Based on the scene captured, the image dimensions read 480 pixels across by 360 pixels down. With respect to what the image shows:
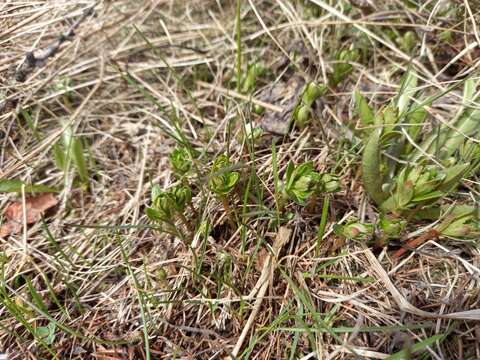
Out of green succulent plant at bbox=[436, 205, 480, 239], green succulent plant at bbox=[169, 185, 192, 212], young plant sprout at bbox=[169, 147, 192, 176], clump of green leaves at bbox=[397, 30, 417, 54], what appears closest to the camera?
green succulent plant at bbox=[436, 205, 480, 239]

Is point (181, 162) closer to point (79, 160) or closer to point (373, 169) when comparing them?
point (79, 160)

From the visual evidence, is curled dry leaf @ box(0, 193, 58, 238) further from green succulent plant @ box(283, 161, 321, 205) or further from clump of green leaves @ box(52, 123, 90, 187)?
green succulent plant @ box(283, 161, 321, 205)

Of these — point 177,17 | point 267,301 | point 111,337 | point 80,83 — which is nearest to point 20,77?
point 80,83

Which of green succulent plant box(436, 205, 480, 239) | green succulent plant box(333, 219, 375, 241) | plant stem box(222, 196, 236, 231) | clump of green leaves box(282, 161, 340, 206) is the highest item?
clump of green leaves box(282, 161, 340, 206)

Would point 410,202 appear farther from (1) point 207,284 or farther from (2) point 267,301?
(1) point 207,284

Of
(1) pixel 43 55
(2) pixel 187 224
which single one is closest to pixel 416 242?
(2) pixel 187 224

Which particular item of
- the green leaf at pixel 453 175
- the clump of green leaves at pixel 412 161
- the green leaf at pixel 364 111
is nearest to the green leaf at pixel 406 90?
the clump of green leaves at pixel 412 161

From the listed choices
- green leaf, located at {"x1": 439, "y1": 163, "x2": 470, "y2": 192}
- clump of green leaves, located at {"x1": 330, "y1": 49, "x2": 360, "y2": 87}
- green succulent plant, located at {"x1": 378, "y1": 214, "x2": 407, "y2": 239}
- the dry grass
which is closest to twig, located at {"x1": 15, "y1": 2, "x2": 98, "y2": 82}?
the dry grass

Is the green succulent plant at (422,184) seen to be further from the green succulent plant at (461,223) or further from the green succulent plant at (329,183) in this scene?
the green succulent plant at (329,183)
